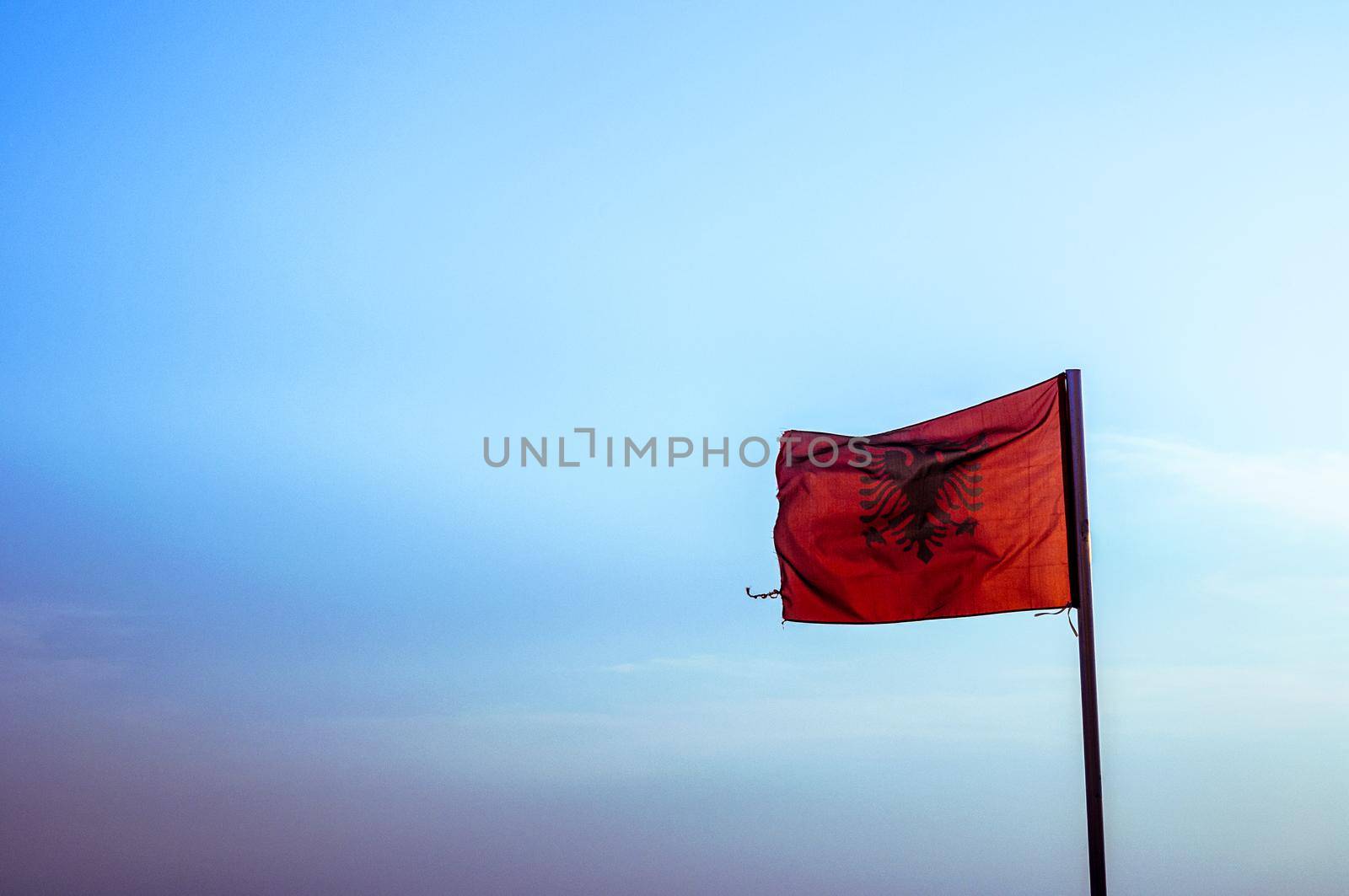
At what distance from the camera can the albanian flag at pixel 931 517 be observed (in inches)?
508

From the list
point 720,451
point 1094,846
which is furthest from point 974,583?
point 720,451

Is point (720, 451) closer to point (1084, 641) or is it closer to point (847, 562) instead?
point (847, 562)

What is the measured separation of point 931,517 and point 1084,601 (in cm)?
202

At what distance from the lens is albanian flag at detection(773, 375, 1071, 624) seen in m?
12.9

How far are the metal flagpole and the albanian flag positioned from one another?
127mm

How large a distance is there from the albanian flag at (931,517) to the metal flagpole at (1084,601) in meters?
0.13

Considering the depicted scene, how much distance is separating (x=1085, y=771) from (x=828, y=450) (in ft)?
14.8

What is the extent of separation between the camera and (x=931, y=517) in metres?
13.7

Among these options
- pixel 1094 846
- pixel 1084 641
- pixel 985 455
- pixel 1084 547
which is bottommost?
pixel 1094 846

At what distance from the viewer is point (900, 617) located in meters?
13.7

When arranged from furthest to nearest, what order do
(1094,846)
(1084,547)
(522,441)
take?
(522,441) → (1084,547) → (1094,846)

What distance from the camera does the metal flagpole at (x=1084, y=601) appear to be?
11.2 meters

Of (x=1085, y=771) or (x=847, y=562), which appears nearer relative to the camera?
(x=1085, y=771)

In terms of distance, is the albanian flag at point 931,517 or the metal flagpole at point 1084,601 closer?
the metal flagpole at point 1084,601
